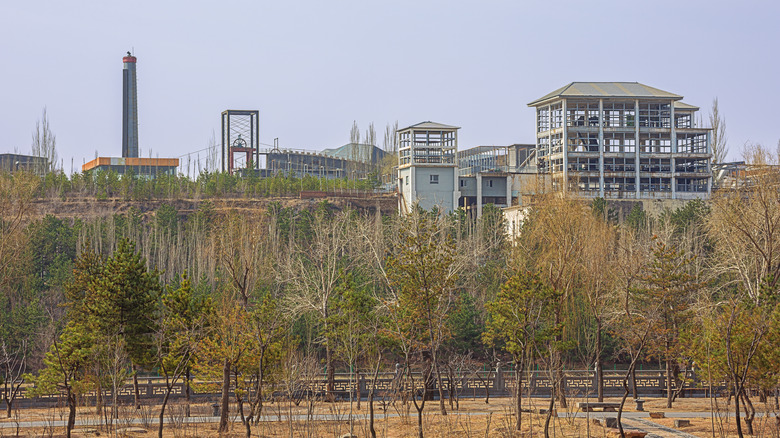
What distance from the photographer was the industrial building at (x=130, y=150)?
3243 inches

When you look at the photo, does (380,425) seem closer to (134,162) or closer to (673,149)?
(673,149)

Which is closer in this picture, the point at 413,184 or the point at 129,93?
the point at 413,184

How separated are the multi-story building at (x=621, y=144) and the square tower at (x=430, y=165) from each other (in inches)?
381

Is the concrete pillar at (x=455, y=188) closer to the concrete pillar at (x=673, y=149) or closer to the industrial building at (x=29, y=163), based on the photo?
the concrete pillar at (x=673, y=149)

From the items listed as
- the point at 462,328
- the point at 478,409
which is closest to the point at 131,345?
the point at 478,409

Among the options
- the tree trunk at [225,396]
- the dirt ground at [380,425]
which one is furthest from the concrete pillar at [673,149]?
the tree trunk at [225,396]

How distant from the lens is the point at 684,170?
75750mm

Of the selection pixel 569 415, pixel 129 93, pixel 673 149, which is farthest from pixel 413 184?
pixel 569 415

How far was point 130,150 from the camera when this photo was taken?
85.2 m

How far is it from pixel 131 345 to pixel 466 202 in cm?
4593

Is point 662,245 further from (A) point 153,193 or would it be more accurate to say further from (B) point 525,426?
(A) point 153,193

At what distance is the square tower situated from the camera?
68.6 metres

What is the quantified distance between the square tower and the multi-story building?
31.8 feet

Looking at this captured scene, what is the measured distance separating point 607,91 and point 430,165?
17.7m
